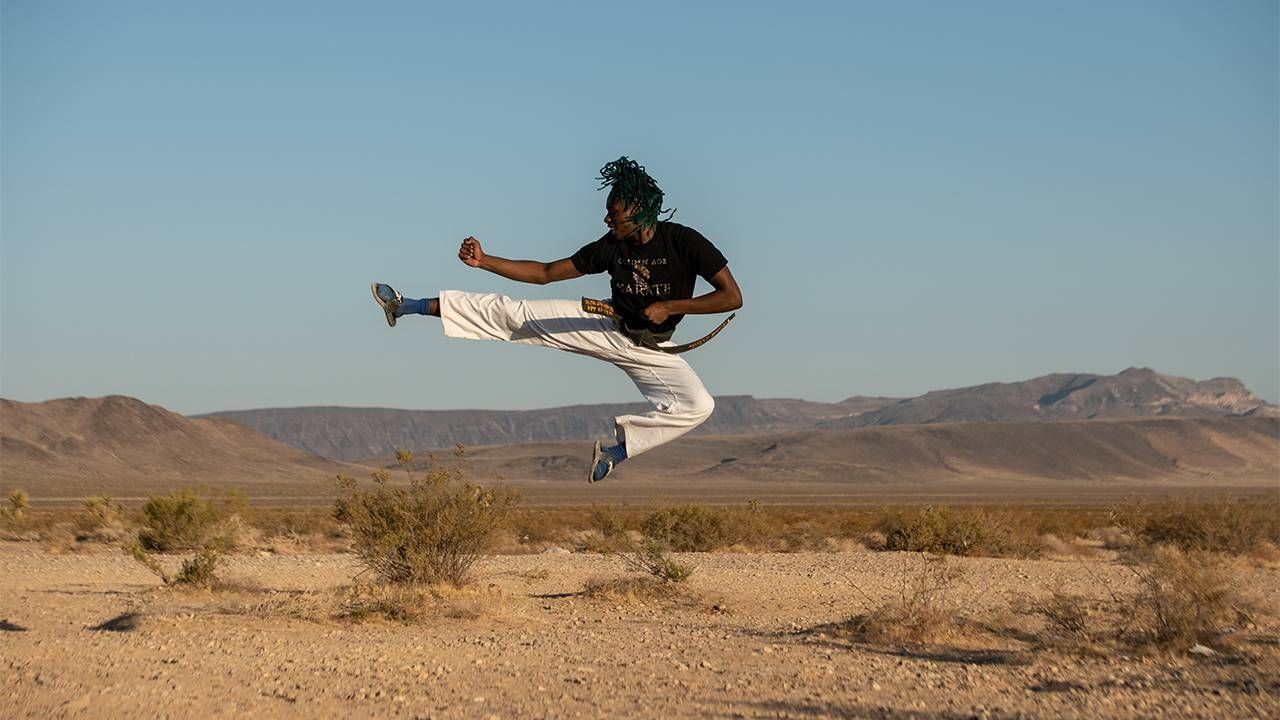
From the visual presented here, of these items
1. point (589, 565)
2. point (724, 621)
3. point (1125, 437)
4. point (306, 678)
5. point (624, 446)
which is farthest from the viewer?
point (1125, 437)

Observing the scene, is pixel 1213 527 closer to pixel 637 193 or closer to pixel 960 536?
pixel 960 536

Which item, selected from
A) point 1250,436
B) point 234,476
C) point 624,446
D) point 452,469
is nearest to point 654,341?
point 624,446

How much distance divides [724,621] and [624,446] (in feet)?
19.8

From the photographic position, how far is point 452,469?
61.4 ft

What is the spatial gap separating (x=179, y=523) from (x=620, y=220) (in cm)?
2060

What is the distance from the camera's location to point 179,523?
2847 centimetres

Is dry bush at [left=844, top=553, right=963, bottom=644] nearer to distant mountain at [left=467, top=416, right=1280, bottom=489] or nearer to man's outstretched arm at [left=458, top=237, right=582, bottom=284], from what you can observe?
man's outstretched arm at [left=458, top=237, right=582, bottom=284]

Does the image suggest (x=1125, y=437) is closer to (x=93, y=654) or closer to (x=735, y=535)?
(x=735, y=535)

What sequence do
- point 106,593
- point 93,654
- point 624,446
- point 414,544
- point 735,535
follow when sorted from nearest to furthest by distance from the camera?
point 624,446 < point 93,654 < point 414,544 < point 106,593 < point 735,535

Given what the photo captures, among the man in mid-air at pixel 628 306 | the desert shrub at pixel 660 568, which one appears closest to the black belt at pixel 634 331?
the man in mid-air at pixel 628 306

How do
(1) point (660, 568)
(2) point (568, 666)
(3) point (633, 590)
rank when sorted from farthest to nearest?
(1) point (660, 568) < (3) point (633, 590) < (2) point (568, 666)

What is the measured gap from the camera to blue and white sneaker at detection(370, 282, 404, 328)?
1079cm

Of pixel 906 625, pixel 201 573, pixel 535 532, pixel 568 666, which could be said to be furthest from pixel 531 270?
pixel 535 532

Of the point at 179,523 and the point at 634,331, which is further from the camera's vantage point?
the point at 179,523
